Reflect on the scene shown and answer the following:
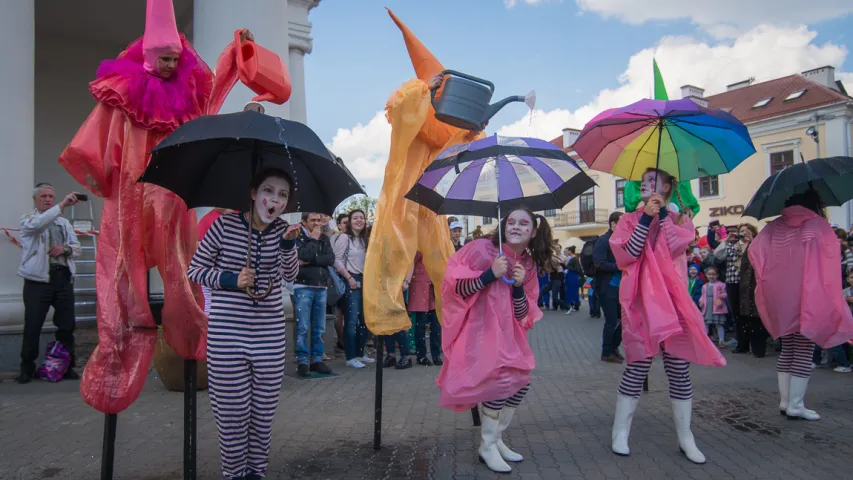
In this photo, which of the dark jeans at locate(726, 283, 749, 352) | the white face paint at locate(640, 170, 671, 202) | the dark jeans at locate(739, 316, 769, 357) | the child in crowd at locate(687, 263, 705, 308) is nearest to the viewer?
the white face paint at locate(640, 170, 671, 202)

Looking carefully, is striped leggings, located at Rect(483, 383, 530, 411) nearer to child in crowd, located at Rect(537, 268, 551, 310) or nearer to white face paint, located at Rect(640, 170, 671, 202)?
white face paint, located at Rect(640, 170, 671, 202)

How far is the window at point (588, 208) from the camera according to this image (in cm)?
4184

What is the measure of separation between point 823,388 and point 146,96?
6.61 metres

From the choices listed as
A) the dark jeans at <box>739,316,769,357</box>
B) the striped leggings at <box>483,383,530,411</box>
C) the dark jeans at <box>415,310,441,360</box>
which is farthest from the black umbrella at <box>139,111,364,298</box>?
the dark jeans at <box>739,316,769,357</box>

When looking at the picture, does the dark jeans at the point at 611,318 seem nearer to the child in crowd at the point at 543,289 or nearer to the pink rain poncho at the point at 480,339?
the pink rain poncho at the point at 480,339

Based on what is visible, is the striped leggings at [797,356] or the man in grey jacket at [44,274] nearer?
the striped leggings at [797,356]

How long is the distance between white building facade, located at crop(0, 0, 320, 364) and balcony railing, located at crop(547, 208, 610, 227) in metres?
32.9

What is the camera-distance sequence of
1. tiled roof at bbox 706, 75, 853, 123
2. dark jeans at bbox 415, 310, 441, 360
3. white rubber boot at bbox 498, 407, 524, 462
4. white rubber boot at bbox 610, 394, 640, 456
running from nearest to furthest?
white rubber boot at bbox 498, 407, 524, 462 < white rubber boot at bbox 610, 394, 640, 456 < dark jeans at bbox 415, 310, 441, 360 < tiled roof at bbox 706, 75, 853, 123

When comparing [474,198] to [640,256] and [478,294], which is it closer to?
[478,294]

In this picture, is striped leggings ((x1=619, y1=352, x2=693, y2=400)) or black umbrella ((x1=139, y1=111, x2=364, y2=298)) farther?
striped leggings ((x1=619, y1=352, x2=693, y2=400))

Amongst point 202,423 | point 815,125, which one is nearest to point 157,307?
point 202,423

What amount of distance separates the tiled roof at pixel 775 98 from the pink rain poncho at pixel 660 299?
26.7m

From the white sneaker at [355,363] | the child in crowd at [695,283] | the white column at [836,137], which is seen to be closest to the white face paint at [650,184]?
the white sneaker at [355,363]

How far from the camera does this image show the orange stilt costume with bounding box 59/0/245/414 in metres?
3.37
